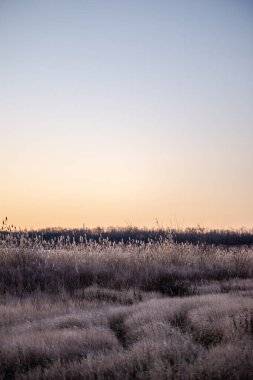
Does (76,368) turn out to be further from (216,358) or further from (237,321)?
(237,321)

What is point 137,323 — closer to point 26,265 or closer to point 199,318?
point 199,318

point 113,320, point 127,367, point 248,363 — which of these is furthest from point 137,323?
point 248,363

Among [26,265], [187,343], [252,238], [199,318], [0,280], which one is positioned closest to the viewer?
[187,343]

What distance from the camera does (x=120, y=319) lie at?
8969 millimetres

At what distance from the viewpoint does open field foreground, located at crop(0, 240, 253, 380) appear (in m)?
5.80

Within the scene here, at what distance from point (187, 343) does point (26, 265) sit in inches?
431

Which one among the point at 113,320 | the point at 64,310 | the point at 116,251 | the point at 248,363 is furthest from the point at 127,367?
the point at 116,251

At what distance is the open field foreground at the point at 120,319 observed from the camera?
19.0ft

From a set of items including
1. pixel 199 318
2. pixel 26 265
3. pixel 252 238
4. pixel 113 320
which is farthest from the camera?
pixel 252 238

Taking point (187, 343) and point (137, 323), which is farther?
point (137, 323)

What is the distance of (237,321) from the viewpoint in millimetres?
7512

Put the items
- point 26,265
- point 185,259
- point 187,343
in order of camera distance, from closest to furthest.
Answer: point 187,343, point 26,265, point 185,259

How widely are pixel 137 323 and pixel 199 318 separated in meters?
1.08

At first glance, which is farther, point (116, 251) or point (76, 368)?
point (116, 251)
